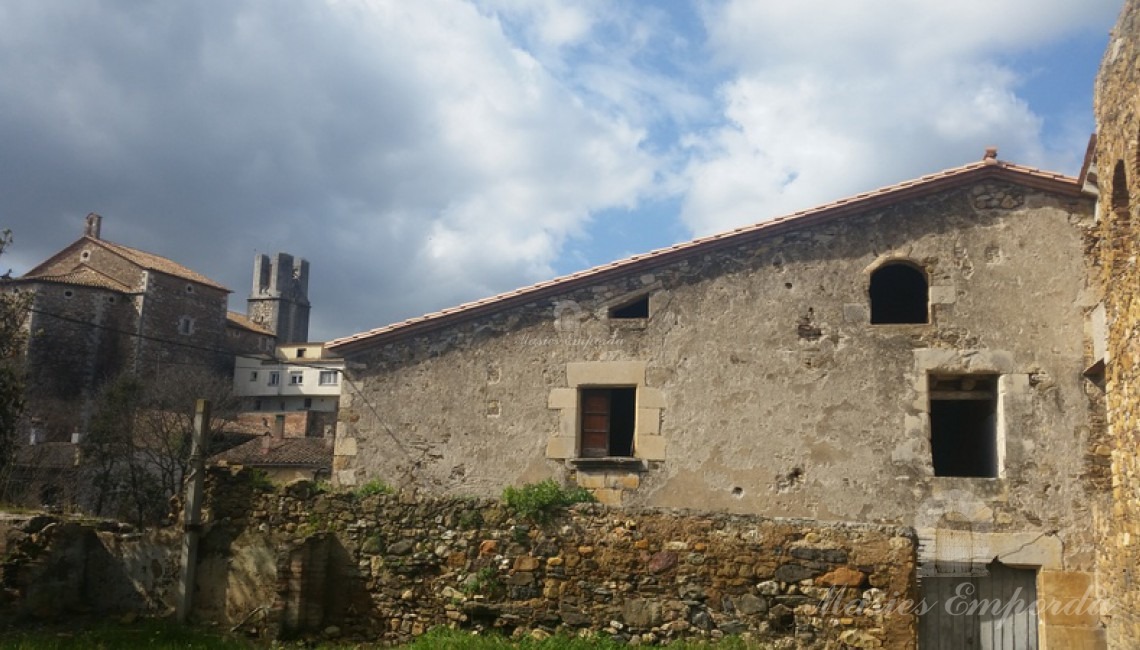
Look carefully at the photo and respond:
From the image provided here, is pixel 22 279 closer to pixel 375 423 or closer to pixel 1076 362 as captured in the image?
pixel 375 423

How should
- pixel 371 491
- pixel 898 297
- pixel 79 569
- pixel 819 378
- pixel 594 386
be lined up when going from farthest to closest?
pixel 898 297 → pixel 594 386 → pixel 819 378 → pixel 79 569 → pixel 371 491

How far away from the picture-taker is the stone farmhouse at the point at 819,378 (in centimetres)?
1184

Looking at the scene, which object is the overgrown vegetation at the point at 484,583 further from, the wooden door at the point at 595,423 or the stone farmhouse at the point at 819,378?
the wooden door at the point at 595,423

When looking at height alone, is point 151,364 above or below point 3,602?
above

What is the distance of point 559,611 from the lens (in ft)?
32.5

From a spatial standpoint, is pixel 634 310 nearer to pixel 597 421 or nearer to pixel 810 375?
pixel 597 421

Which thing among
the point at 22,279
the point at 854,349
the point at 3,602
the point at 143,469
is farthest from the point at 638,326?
the point at 22,279

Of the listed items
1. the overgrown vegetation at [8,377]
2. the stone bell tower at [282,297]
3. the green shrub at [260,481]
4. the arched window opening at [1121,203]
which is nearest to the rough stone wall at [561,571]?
the green shrub at [260,481]

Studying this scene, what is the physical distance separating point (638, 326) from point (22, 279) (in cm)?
4252

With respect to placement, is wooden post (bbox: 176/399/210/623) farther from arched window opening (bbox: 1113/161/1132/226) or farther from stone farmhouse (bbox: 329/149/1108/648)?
arched window opening (bbox: 1113/161/1132/226)

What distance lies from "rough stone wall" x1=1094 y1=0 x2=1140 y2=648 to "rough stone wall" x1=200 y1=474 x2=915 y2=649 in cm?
276

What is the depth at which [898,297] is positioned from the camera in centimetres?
1377

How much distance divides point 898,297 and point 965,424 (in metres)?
2.19

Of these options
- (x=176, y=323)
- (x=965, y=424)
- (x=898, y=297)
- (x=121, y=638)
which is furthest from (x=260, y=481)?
(x=176, y=323)
